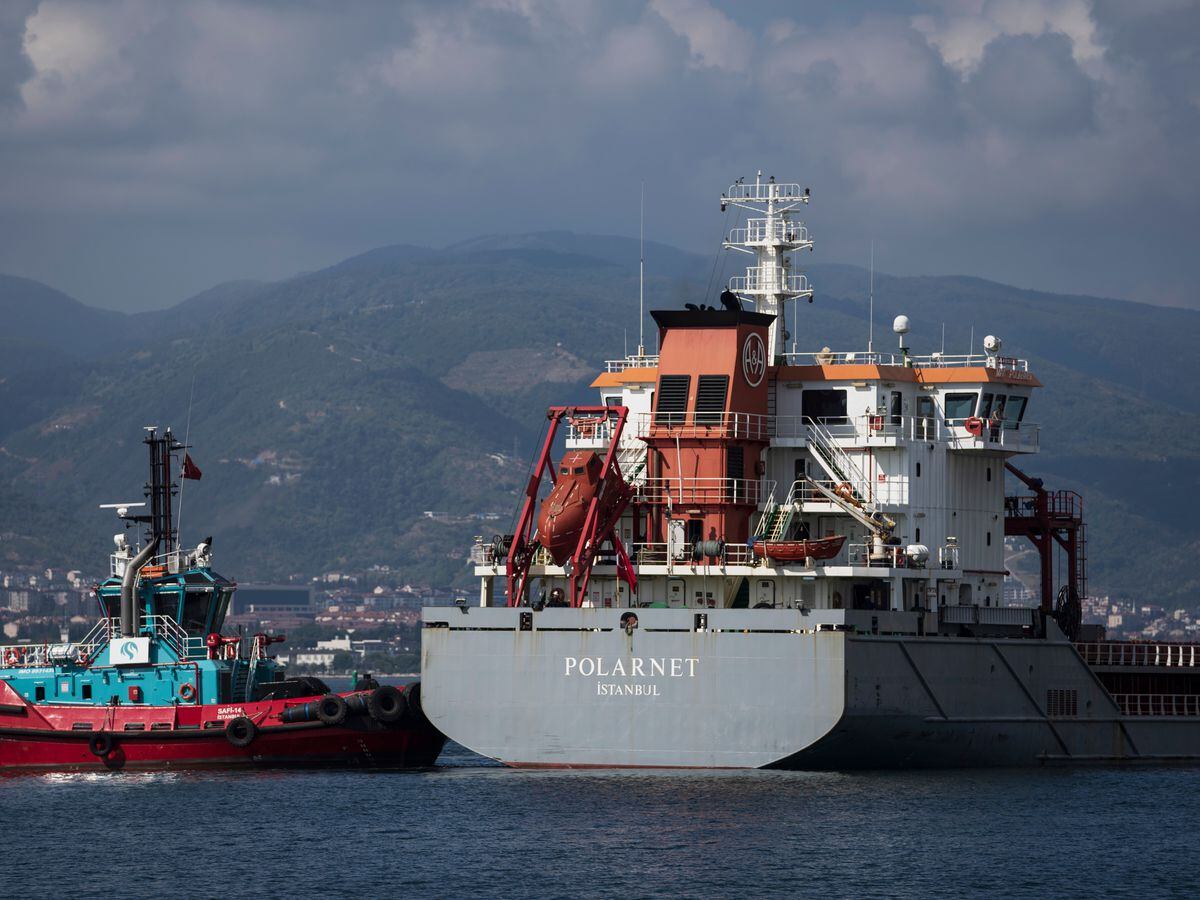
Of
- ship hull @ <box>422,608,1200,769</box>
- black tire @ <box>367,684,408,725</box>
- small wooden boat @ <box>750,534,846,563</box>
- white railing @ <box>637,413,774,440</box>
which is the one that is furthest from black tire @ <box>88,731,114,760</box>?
small wooden boat @ <box>750,534,846,563</box>

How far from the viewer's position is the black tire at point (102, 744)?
45375 mm

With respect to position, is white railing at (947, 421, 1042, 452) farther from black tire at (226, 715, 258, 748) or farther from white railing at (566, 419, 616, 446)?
black tire at (226, 715, 258, 748)

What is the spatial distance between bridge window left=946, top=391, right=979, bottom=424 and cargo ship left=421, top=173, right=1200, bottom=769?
4 centimetres

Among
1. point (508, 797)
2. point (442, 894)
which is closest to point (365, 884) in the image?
point (442, 894)

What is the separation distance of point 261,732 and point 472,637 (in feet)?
19.4

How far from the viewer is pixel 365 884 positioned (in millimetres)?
33375

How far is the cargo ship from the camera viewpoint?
Result: 40875mm

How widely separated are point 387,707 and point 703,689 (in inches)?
319

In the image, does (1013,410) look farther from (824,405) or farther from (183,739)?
(183,739)

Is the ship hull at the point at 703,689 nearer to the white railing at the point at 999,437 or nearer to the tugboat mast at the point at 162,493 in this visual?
the white railing at the point at 999,437

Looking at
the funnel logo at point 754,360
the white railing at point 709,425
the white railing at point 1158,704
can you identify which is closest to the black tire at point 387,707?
the white railing at point 709,425

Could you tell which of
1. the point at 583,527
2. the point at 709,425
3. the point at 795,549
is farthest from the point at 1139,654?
the point at 583,527

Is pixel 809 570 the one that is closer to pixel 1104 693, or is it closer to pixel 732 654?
pixel 732 654

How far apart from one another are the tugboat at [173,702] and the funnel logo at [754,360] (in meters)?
9.66
